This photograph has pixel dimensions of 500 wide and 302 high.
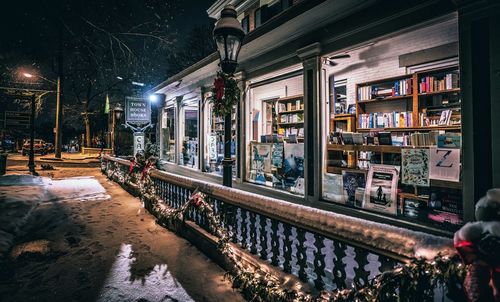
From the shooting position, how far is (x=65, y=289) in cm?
308

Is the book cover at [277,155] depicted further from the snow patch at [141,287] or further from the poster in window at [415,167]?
the snow patch at [141,287]

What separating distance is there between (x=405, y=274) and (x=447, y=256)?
0.26m

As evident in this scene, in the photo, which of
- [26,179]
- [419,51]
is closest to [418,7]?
[419,51]

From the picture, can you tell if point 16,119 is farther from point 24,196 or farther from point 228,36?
point 228,36

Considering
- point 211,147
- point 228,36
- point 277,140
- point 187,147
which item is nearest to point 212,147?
point 211,147

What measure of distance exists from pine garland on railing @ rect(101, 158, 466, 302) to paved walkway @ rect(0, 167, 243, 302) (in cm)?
27

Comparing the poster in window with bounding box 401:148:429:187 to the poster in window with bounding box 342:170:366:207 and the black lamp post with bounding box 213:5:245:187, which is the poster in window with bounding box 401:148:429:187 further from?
the black lamp post with bounding box 213:5:245:187

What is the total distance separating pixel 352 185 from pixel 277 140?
9.55 feet

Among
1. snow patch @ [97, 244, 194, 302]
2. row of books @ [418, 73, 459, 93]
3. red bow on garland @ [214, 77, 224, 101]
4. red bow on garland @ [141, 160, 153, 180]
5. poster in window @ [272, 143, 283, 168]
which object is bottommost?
snow patch @ [97, 244, 194, 302]

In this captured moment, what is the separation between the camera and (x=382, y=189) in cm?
505

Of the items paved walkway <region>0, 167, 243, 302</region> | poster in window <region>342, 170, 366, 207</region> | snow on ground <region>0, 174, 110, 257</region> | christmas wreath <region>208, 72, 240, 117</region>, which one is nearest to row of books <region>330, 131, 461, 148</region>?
poster in window <region>342, 170, 366, 207</region>

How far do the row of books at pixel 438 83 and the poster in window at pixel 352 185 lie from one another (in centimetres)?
287

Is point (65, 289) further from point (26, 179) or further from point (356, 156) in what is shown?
point (26, 179)

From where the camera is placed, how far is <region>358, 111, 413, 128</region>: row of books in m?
6.83
